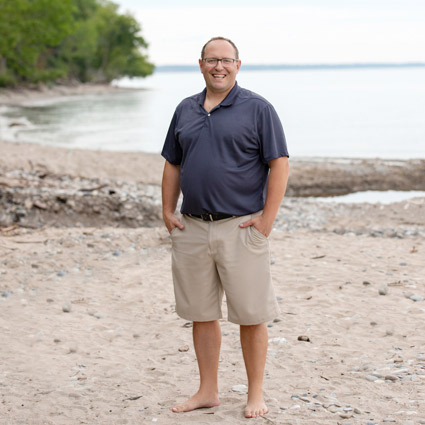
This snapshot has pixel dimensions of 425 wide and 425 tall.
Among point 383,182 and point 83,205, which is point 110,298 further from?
point 383,182

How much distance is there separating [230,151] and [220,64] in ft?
1.64

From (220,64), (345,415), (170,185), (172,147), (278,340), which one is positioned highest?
(220,64)

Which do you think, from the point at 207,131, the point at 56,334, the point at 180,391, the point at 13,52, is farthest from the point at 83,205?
the point at 13,52

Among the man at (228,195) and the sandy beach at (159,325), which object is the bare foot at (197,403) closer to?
the sandy beach at (159,325)

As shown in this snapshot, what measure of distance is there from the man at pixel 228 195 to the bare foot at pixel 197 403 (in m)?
0.53

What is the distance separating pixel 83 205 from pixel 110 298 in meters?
4.93

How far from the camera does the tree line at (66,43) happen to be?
67562 mm

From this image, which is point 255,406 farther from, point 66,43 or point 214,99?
point 66,43

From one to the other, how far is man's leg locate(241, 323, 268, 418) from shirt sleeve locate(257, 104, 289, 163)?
1027 millimetres

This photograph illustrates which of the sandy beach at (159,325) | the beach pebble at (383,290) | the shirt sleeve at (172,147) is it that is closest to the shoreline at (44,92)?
the sandy beach at (159,325)

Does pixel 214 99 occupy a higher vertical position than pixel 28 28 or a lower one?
lower

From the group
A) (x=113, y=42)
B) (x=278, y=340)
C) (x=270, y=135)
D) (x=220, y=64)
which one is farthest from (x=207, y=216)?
(x=113, y=42)

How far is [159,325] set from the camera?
607 cm

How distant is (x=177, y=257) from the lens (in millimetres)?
3881
